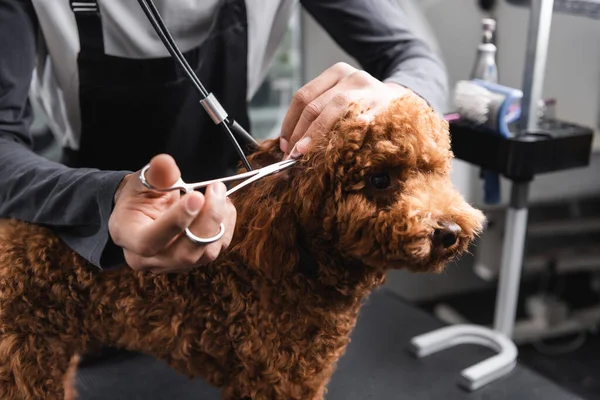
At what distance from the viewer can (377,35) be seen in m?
0.88

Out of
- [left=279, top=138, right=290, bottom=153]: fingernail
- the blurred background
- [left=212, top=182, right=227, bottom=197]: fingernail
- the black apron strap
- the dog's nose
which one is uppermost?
the black apron strap

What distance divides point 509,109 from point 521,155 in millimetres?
109

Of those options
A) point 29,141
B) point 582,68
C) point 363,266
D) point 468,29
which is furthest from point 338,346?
point 582,68

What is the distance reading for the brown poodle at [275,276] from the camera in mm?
547

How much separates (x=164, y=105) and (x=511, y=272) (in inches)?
31.1

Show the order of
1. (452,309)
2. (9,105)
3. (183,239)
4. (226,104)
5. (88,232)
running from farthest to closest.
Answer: (452,309) < (226,104) < (9,105) < (88,232) < (183,239)

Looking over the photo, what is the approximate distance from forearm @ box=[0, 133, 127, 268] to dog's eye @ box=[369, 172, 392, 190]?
0.23 metres

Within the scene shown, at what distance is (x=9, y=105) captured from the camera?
675 millimetres

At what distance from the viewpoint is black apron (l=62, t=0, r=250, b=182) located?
74 cm

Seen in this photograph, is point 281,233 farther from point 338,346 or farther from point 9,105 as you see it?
point 9,105

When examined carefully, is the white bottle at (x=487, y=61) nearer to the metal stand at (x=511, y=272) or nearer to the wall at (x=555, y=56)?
the metal stand at (x=511, y=272)

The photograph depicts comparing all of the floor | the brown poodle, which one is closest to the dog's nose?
the brown poodle

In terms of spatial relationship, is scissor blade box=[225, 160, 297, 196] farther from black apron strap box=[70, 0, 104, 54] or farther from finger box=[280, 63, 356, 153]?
black apron strap box=[70, 0, 104, 54]

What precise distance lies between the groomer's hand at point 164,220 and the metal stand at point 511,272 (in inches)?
26.4
